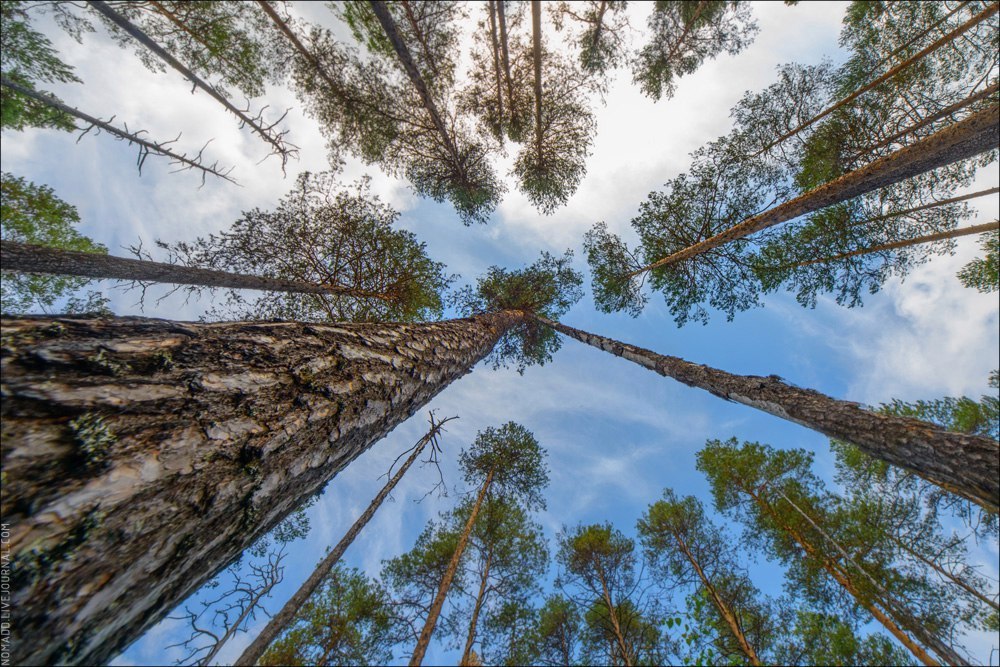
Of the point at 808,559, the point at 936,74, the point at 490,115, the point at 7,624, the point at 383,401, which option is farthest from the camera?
the point at 808,559

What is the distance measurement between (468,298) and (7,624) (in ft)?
31.2

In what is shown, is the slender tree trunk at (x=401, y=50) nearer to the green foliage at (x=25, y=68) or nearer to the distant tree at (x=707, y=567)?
the green foliage at (x=25, y=68)

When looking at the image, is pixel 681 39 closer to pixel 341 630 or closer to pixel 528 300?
pixel 528 300

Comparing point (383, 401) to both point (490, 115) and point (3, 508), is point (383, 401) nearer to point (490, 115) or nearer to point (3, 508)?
point (3, 508)

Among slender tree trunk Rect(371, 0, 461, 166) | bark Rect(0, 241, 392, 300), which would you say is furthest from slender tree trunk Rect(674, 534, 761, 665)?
slender tree trunk Rect(371, 0, 461, 166)

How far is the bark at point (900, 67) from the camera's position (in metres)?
5.41

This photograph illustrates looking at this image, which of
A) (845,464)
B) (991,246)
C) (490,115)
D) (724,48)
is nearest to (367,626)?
(490,115)

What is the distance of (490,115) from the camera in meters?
7.75

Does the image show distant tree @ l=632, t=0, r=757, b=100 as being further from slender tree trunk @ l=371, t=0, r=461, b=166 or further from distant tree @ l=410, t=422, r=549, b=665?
distant tree @ l=410, t=422, r=549, b=665

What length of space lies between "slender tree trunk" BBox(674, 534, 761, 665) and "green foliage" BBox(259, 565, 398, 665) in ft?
26.0

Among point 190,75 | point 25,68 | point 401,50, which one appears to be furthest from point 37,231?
point 401,50

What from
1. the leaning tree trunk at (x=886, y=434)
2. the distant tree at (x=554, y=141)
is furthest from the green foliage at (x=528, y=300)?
the leaning tree trunk at (x=886, y=434)

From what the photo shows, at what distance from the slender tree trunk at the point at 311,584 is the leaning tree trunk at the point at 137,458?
2.53 m

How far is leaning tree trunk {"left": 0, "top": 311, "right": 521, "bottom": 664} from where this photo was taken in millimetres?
686
